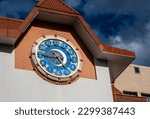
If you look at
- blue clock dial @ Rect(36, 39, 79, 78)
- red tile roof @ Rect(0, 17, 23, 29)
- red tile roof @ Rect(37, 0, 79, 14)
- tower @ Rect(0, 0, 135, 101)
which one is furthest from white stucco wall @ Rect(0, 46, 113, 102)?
red tile roof @ Rect(37, 0, 79, 14)

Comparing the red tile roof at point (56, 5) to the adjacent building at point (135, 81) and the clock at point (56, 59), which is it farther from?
the adjacent building at point (135, 81)

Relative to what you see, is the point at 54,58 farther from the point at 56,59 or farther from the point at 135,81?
the point at 135,81

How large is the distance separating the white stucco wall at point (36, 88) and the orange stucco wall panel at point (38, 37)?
34 cm

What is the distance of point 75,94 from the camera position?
22.0m

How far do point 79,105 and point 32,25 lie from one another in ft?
16.7

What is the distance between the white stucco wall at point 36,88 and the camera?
2067cm

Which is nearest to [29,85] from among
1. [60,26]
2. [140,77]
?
[60,26]

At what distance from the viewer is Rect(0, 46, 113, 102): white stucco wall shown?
20.7 meters

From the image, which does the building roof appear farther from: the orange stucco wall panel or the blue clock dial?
the blue clock dial

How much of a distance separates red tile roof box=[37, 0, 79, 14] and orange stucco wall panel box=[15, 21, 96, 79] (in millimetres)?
954

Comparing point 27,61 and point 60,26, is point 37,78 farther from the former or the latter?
point 60,26

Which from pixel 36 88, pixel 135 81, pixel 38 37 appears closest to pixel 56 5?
pixel 38 37

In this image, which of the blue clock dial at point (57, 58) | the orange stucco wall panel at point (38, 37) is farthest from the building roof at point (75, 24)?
the blue clock dial at point (57, 58)

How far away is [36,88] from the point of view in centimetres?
2120
